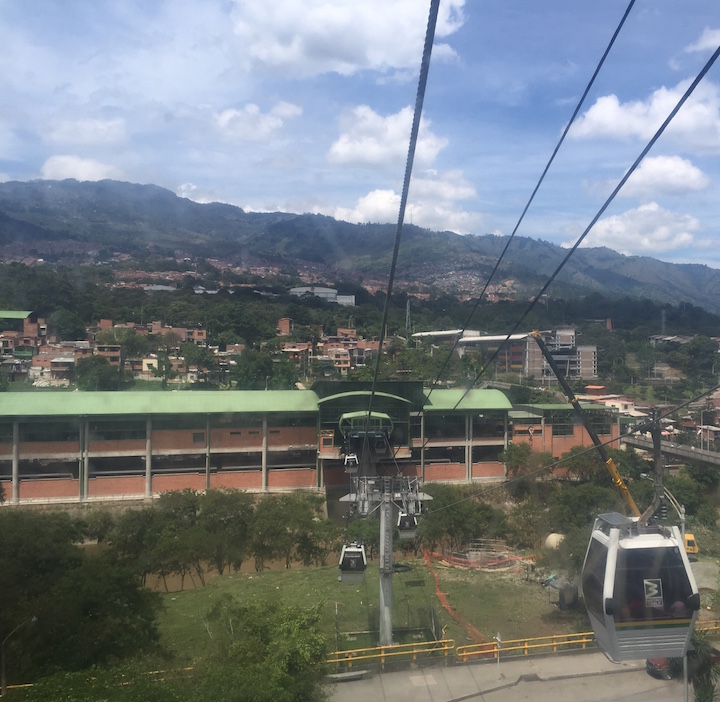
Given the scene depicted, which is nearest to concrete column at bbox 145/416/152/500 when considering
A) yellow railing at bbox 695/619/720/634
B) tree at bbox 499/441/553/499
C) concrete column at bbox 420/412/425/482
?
concrete column at bbox 420/412/425/482

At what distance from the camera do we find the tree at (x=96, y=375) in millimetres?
14477

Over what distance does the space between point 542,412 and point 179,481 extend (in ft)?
21.1

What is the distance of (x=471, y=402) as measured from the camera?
1148cm

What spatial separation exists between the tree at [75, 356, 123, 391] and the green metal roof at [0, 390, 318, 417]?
4.29 m

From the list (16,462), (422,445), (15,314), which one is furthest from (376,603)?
(15,314)

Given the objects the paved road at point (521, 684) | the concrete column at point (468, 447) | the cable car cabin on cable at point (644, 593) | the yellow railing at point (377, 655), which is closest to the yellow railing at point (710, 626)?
the paved road at point (521, 684)

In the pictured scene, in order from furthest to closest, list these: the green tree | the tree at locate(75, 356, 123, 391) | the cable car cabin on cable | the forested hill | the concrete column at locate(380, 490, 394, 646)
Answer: the forested hill → the green tree → the tree at locate(75, 356, 123, 391) → the concrete column at locate(380, 490, 394, 646) → the cable car cabin on cable

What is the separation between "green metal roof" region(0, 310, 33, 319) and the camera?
19.4 metres

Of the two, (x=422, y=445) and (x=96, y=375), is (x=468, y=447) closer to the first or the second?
(x=422, y=445)

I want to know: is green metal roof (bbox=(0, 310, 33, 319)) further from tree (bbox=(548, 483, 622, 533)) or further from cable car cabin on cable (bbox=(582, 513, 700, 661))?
cable car cabin on cable (bbox=(582, 513, 700, 661))

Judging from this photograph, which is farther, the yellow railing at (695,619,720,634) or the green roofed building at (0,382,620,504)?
the green roofed building at (0,382,620,504)

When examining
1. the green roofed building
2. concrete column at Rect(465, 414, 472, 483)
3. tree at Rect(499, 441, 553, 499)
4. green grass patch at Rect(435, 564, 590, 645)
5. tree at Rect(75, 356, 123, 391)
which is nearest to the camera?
green grass patch at Rect(435, 564, 590, 645)

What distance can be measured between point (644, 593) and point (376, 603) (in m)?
3.59

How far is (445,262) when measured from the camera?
38.0 m
